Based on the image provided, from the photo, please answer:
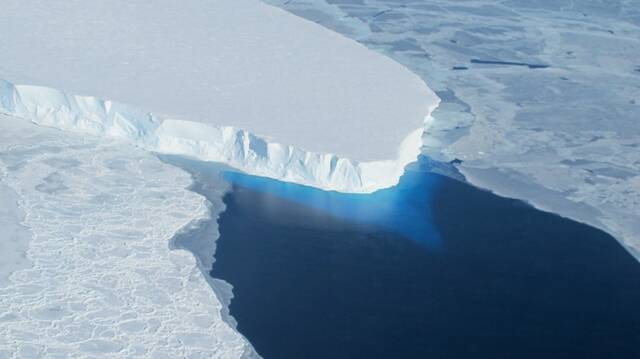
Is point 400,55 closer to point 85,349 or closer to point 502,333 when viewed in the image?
point 502,333

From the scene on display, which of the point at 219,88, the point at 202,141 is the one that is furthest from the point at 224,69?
the point at 202,141

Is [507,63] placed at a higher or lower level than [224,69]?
lower

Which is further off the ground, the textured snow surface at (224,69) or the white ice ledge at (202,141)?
the textured snow surface at (224,69)

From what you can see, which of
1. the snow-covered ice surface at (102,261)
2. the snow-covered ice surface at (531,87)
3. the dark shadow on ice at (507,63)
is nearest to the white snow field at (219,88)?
the snow-covered ice surface at (102,261)

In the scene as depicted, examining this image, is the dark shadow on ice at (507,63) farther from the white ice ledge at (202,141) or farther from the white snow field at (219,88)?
the white ice ledge at (202,141)

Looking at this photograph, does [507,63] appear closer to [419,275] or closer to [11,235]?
[419,275]

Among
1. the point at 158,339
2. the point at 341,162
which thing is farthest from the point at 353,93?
the point at 158,339

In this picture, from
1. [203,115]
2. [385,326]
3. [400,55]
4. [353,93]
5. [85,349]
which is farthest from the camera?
[400,55]
